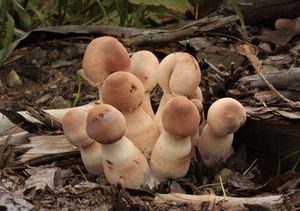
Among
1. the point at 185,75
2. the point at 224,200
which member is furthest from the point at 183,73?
the point at 224,200

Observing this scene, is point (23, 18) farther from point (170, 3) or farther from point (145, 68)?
point (145, 68)

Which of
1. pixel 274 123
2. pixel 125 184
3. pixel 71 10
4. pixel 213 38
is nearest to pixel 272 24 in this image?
pixel 213 38

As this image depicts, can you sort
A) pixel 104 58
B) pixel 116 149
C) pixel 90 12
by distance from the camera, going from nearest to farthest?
pixel 116 149 → pixel 104 58 → pixel 90 12

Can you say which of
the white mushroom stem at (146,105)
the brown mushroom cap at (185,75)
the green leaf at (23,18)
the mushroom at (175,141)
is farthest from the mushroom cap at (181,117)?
the green leaf at (23,18)

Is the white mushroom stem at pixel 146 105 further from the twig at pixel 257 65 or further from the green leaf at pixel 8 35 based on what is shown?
the green leaf at pixel 8 35

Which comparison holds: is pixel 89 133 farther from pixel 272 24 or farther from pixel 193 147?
pixel 272 24

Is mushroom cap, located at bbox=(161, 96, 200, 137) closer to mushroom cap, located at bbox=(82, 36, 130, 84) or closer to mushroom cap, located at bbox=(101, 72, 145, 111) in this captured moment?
mushroom cap, located at bbox=(101, 72, 145, 111)

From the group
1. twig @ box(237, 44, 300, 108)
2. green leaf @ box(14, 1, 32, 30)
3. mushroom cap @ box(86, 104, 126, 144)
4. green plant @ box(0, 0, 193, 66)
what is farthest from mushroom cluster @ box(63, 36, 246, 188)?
green leaf @ box(14, 1, 32, 30)
